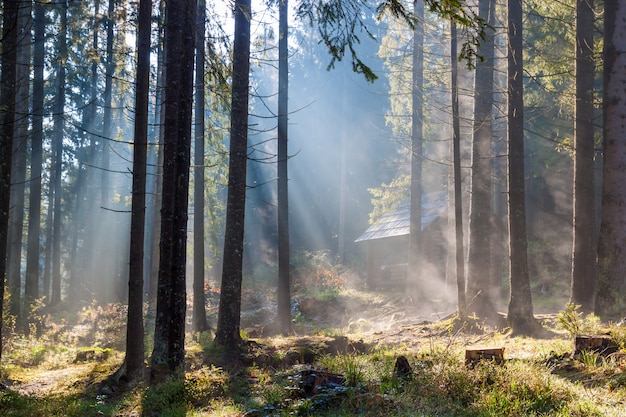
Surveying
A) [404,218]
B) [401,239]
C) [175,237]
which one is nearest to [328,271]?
[401,239]

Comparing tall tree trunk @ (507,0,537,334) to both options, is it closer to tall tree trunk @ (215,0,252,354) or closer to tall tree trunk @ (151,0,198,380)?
tall tree trunk @ (215,0,252,354)

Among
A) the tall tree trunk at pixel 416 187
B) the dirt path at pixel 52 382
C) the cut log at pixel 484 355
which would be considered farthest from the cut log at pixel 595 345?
the tall tree trunk at pixel 416 187

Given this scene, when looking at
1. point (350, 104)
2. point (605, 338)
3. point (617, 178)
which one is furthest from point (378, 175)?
point (605, 338)

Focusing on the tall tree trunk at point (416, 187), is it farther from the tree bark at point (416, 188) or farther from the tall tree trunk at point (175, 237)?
the tall tree trunk at point (175, 237)

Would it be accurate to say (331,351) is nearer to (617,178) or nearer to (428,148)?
(617,178)

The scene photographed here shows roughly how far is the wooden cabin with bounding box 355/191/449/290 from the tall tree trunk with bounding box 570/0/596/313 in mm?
13615

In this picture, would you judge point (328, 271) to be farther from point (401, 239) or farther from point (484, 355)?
point (484, 355)

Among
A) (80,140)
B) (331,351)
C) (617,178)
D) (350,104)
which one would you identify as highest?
(350,104)

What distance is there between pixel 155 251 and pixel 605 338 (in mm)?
15287

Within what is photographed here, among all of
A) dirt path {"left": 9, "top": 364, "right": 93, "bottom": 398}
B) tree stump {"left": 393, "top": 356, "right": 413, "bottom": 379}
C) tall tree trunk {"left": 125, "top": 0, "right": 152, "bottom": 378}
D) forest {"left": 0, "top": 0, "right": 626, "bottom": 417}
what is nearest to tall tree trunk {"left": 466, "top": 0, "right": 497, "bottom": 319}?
forest {"left": 0, "top": 0, "right": 626, "bottom": 417}

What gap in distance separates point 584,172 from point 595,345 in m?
6.53

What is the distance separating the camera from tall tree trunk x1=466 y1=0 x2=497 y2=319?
47.2ft

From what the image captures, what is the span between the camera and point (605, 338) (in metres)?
8.16

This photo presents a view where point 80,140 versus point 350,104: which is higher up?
point 350,104
